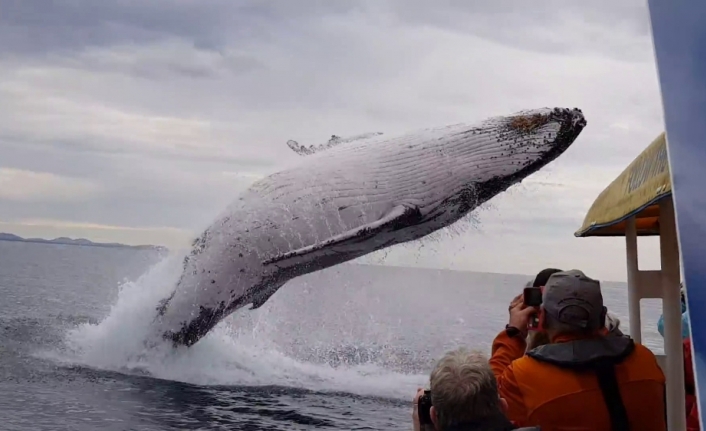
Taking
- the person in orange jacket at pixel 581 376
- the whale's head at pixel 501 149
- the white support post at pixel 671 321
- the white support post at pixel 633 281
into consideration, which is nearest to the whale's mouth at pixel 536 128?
the whale's head at pixel 501 149

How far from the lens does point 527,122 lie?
1087 centimetres

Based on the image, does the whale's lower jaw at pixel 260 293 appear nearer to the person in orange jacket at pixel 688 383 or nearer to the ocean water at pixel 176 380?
the ocean water at pixel 176 380

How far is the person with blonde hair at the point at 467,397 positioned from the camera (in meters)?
2.98

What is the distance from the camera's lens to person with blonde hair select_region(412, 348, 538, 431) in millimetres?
2980

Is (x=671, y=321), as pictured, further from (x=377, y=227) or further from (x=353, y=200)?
(x=353, y=200)

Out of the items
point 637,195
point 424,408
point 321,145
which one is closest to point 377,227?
point 321,145

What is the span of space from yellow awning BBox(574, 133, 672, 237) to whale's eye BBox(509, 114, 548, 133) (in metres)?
4.21

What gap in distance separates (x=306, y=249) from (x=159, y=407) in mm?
3136

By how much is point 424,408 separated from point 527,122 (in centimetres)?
824

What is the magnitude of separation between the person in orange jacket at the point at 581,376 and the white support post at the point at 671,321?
3.79 ft

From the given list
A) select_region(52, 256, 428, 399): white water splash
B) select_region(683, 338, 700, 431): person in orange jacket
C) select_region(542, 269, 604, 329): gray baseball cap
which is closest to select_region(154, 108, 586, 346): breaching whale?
select_region(52, 256, 428, 399): white water splash

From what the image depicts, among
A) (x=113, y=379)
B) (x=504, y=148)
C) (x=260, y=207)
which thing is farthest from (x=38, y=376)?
(x=504, y=148)

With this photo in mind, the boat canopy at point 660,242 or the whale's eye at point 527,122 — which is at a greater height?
the whale's eye at point 527,122

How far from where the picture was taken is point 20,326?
18.7 meters
